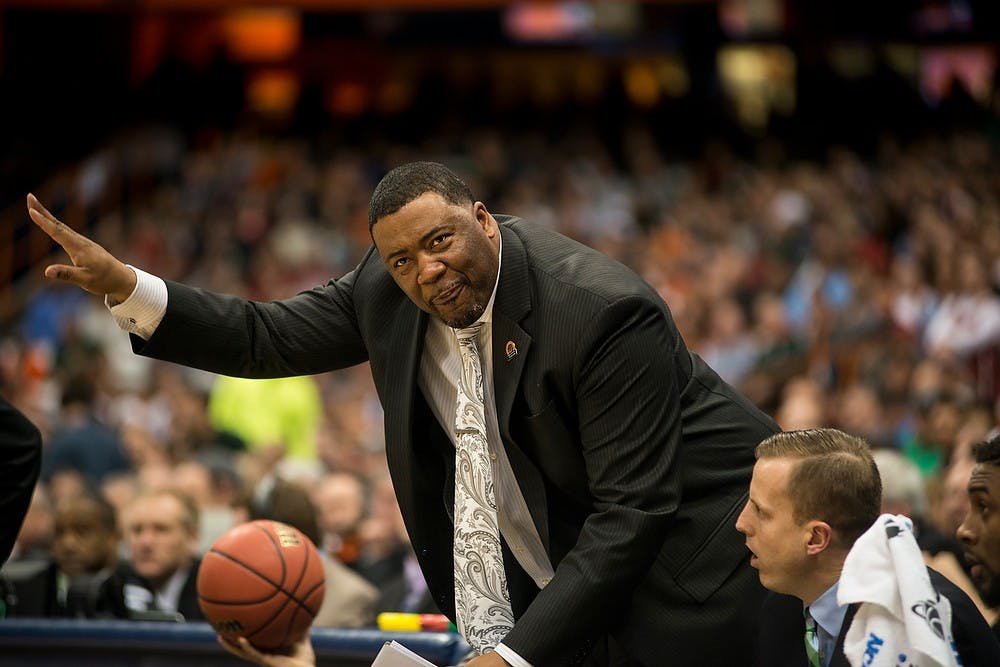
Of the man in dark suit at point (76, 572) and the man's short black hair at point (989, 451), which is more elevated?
the man's short black hair at point (989, 451)

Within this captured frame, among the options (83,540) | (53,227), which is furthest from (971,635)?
(83,540)

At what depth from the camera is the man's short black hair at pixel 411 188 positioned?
2934 mm

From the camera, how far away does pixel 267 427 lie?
387 inches

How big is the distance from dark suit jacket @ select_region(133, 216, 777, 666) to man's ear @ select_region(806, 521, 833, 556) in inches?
9.7

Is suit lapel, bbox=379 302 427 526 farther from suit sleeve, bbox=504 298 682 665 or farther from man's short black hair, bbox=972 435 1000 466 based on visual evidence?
man's short black hair, bbox=972 435 1000 466

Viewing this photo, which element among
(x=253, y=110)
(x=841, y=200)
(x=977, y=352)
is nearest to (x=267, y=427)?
(x=977, y=352)

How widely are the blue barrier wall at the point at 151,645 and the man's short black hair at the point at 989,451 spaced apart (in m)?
1.48

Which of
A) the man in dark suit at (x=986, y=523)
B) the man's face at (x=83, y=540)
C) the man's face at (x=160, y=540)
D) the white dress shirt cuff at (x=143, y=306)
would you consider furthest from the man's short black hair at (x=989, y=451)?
the man's face at (x=83, y=540)

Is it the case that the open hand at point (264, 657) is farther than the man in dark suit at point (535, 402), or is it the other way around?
the open hand at point (264, 657)

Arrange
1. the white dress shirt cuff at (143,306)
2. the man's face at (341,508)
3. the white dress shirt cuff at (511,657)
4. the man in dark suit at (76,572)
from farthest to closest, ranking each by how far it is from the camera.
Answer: the man's face at (341,508), the man in dark suit at (76,572), the white dress shirt cuff at (143,306), the white dress shirt cuff at (511,657)

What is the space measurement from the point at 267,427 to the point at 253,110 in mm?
9041

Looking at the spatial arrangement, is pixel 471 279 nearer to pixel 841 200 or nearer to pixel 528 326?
pixel 528 326

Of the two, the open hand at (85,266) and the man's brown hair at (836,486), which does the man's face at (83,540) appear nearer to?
the open hand at (85,266)

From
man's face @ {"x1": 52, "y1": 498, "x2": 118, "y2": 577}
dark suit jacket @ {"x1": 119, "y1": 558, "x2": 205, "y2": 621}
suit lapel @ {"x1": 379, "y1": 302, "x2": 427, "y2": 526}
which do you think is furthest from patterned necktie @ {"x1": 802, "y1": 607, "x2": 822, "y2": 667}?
man's face @ {"x1": 52, "y1": 498, "x2": 118, "y2": 577}
